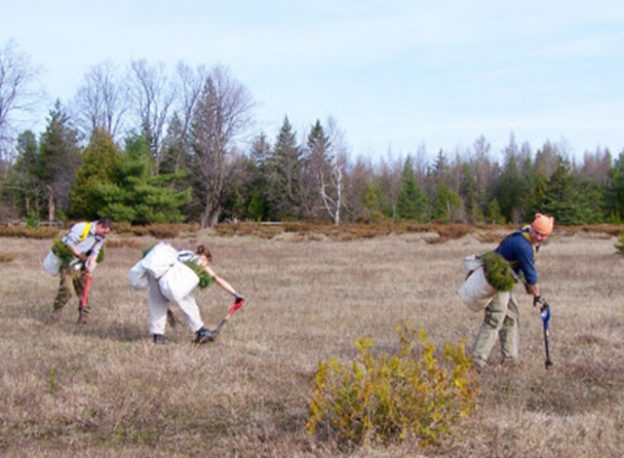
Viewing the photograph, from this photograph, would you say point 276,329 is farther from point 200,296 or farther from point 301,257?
point 301,257

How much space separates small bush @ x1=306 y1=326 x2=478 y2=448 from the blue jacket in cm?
244

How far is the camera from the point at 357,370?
4258mm

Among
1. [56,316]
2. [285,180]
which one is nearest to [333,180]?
[285,180]

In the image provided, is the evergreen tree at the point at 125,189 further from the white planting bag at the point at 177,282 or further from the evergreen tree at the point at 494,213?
the white planting bag at the point at 177,282

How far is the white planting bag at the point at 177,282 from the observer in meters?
7.40

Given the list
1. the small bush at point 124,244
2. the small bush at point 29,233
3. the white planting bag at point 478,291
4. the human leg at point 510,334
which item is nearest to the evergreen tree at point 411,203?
the small bush at point 29,233

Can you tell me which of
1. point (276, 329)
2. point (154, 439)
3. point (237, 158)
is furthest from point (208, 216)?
point (154, 439)

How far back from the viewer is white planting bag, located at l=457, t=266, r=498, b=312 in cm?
658

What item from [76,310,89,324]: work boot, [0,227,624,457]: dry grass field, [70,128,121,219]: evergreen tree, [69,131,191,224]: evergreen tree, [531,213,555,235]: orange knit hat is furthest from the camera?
[70,128,121,219]: evergreen tree

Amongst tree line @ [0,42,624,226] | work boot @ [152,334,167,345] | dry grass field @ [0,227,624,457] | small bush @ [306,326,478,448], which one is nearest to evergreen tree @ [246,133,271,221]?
tree line @ [0,42,624,226]

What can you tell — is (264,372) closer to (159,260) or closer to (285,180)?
(159,260)

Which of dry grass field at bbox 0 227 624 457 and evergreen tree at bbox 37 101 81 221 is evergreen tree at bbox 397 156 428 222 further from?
dry grass field at bbox 0 227 624 457

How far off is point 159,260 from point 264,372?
1872 millimetres

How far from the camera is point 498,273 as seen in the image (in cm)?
642
